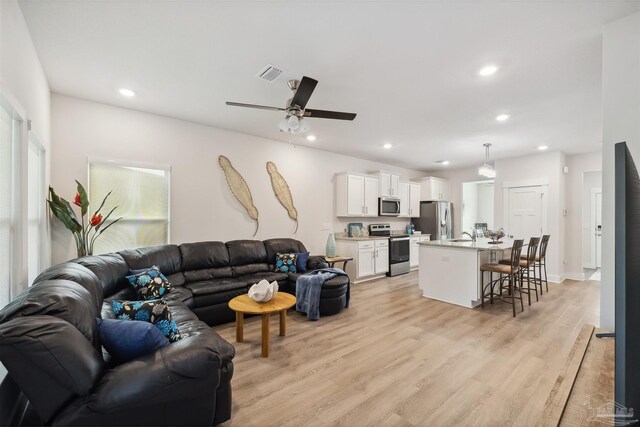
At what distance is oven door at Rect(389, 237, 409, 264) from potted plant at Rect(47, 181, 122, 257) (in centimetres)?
512

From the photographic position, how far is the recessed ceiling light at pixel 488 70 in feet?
8.69

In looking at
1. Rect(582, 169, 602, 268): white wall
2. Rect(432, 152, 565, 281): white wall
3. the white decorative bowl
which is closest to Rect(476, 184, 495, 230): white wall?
Rect(582, 169, 602, 268): white wall

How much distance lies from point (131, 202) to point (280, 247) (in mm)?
2237

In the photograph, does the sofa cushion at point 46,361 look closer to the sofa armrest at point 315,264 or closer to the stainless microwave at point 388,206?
the sofa armrest at point 315,264

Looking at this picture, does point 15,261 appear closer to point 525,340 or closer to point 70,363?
point 70,363

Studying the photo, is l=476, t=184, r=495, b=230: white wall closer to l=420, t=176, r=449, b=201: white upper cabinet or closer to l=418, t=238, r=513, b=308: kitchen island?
l=420, t=176, r=449, b=201: white upper cabinet

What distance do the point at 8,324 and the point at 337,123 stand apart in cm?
A: 391

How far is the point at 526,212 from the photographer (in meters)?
6.27

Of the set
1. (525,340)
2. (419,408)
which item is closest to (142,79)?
(419,408)

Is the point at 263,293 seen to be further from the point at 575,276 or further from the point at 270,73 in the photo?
the point at 575,276

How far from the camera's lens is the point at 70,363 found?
1256 mm

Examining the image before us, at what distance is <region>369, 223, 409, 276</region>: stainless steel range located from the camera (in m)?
6.41

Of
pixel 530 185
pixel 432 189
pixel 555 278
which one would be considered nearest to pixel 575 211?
pixel 530 185

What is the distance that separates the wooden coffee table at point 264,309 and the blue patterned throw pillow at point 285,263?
1194 mm
